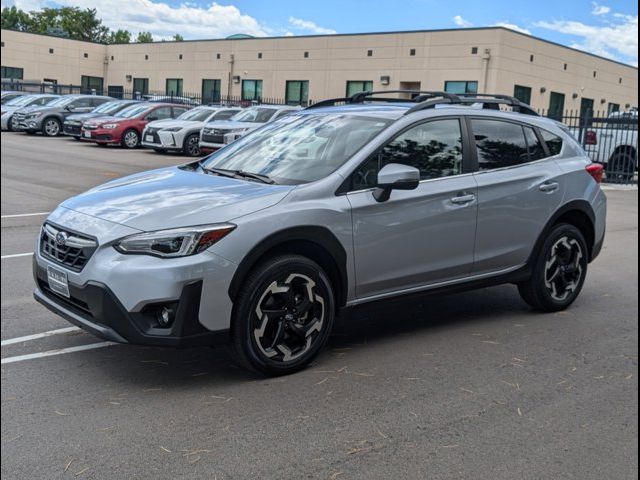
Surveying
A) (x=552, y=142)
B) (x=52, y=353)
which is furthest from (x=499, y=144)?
(x=52, y=353)

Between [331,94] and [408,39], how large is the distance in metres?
6.01

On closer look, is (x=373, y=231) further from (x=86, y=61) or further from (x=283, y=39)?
(x=86, y=61)

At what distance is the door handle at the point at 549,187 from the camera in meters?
6.03

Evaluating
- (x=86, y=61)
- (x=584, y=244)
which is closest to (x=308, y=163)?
(x=584, y=244)

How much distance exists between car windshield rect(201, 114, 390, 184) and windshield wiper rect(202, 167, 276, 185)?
3 centimetres

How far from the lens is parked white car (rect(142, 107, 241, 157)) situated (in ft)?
71.8

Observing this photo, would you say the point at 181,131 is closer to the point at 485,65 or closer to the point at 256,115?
the point at 256,115

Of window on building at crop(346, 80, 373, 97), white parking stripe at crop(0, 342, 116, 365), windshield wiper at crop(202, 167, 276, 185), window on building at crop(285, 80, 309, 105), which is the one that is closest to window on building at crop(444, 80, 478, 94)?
window on building at crop(346, 80, 373, 97)

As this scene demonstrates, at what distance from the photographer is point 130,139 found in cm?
2380

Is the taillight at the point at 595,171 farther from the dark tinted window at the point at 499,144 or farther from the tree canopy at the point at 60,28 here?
the tree canopy at the point at 60,28

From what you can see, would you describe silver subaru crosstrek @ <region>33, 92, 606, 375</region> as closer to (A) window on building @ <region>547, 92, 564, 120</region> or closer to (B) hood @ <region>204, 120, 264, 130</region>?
(B) hood @ <region>204, 120, 264, 130</region>

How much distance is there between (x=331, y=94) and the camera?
43562 millimetres

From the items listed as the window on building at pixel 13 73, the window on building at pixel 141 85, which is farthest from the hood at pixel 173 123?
the window on building at pixel 13 73

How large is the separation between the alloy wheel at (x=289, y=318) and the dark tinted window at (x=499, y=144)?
1.93 meters
